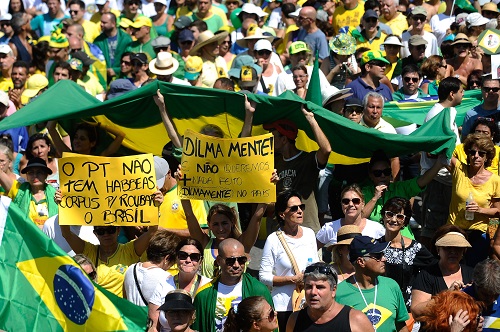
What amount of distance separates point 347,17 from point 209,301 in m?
9.43

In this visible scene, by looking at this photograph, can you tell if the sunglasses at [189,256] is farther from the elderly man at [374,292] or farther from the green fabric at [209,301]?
the elderly man at [374,292]

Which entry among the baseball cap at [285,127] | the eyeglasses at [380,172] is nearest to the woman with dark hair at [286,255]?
the baseball cap at [285,127]

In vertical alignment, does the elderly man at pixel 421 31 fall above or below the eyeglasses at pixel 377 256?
above

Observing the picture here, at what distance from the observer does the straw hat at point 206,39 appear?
1639 cm

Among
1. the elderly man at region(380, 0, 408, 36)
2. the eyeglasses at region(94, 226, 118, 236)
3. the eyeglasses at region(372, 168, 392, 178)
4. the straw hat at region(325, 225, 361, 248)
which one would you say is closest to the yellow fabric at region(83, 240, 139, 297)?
the eyeglasses at region(94, 226, 118, 236)

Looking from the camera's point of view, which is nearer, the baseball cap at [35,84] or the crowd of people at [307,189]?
the crowd of people at [307,189]

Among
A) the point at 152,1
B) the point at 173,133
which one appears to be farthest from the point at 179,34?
the point at 173,133

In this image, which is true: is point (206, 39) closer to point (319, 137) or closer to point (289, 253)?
point (319, 137)

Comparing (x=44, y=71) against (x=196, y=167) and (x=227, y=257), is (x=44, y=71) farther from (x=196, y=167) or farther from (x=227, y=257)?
(x=227, y=257)

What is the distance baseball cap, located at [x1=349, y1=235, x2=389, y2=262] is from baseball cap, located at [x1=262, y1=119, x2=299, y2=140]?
85.3 inches

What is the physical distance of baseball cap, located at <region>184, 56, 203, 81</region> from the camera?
15.8 metres

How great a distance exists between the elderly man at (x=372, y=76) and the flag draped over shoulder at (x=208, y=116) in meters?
2.49

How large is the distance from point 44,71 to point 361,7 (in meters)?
4.52

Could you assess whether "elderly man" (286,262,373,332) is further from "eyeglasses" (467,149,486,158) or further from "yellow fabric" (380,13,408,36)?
"yellow fabric" (380,13,408,36)
